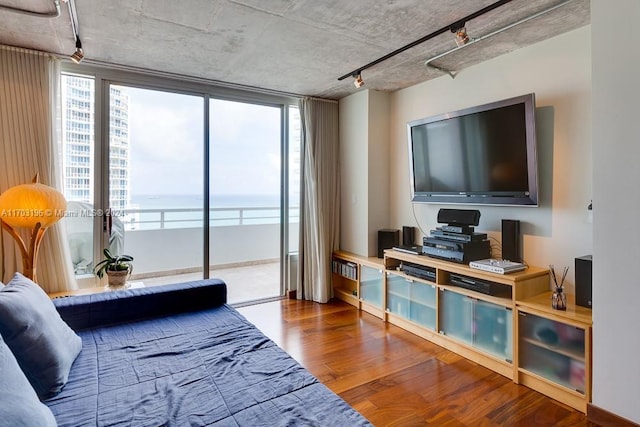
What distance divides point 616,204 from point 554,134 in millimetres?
912

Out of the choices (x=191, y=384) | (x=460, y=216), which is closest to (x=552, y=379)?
(x=460, y=216)

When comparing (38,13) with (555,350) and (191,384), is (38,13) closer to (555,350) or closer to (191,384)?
(191,384)

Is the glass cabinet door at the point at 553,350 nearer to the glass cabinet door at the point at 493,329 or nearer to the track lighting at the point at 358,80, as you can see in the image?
the glass cabinet door at the point at 493,329

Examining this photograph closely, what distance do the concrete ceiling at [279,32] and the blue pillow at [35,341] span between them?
5.85 feet

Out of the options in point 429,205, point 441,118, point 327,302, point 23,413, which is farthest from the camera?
point 327,302

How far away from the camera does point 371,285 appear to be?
377 cm

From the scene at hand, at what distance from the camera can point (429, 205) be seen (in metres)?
3.63

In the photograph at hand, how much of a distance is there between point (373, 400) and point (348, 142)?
285cm

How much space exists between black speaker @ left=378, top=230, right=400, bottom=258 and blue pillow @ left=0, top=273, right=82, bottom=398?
114 inches

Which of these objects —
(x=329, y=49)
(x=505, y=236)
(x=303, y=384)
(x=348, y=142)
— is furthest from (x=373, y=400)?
(x=348, y=142)

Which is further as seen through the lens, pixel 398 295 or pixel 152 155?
pixel 152 155

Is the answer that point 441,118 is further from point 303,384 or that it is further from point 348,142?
point 303,384

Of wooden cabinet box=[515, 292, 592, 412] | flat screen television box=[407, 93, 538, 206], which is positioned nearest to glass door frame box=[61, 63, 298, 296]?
flat screen television box=[407, 93, 538, 206]

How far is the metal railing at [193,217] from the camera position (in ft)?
12.7
